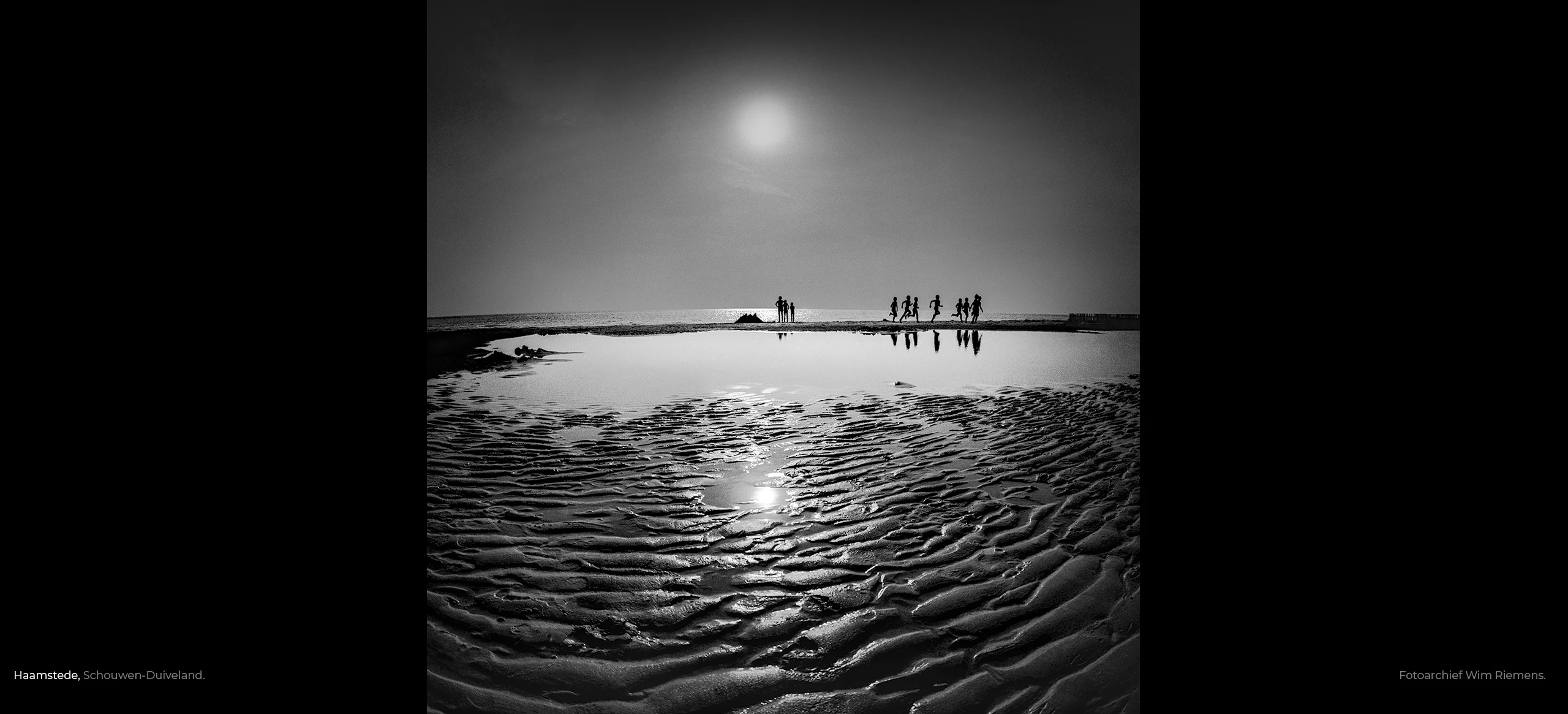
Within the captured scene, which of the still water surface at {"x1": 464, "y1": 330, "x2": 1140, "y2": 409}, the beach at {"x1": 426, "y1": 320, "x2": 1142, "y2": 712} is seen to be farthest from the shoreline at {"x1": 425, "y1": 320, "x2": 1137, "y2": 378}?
the beach at {"x1": 426, "y1": 320, "x2": 1142, "y2": 712}

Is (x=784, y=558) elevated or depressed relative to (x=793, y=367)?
depressed

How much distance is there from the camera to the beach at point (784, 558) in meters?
2.40

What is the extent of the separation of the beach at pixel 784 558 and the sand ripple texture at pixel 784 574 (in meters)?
0.01

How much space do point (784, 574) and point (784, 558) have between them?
0.20 metres

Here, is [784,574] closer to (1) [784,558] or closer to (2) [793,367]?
(1) [784,558]

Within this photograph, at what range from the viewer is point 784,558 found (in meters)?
3.53
